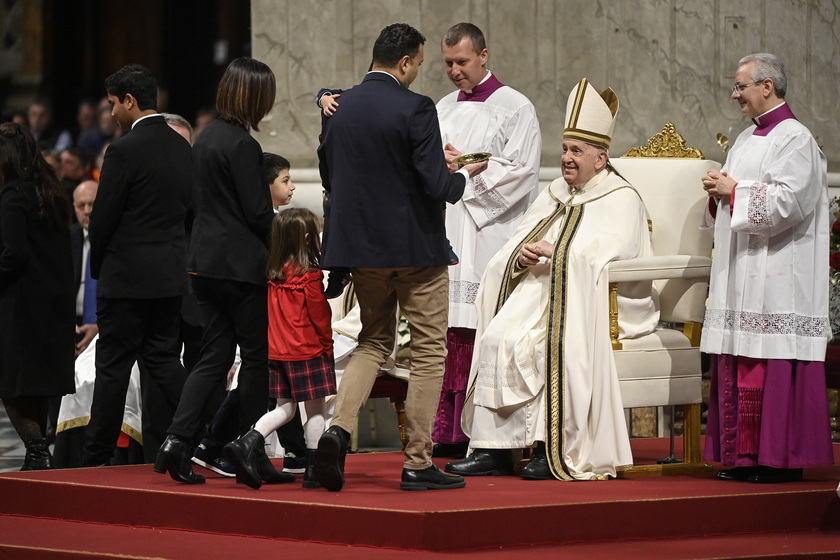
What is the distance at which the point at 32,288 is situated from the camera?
581cm

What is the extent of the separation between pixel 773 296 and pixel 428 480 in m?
1.48

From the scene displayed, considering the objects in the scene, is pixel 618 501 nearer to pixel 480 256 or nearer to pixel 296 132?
pixel 480 256

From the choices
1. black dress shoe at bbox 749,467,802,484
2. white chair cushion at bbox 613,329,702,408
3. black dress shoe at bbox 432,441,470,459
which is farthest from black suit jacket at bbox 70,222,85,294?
black dress shoe at bbox 749,467,802,484

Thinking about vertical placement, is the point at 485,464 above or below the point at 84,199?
below

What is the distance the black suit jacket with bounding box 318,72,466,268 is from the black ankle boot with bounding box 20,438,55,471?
76.6 inches

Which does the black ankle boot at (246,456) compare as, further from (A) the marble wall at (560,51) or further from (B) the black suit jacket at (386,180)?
(A) the marble wall at (560,51)

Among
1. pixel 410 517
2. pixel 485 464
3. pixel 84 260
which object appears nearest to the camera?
pixel 410 517

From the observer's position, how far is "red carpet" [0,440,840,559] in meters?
4.31

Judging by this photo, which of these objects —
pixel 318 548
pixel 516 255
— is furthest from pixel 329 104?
pixel 318 548

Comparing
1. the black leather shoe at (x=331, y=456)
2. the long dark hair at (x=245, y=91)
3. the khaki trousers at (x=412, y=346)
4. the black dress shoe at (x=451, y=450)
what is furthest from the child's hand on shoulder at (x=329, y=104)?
the black dress shoe at (x=451, y=450)

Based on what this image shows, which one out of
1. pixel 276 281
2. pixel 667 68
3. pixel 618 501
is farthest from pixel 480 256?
pixel 667 68

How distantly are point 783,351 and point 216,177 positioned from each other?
7.13 feet

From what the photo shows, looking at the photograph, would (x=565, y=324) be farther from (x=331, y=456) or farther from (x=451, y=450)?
(x=331, y=456)

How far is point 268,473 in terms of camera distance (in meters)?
4.89
